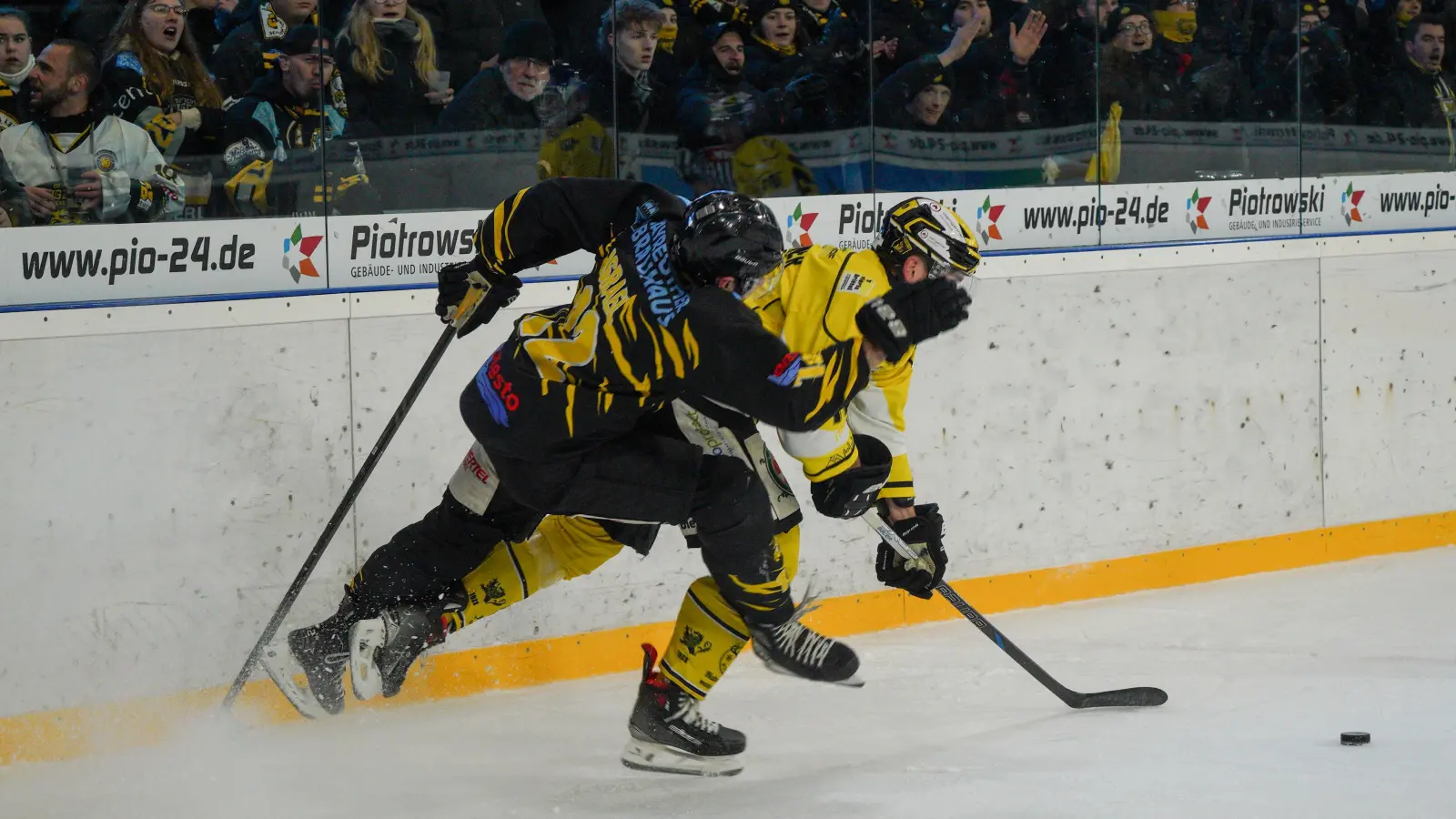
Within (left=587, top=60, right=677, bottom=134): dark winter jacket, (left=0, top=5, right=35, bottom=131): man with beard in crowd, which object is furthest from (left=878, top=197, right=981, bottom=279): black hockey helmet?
(left=0, top=5, right=35, bottom=131): man with beard in crowd

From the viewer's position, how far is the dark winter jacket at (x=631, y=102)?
4.37 meters

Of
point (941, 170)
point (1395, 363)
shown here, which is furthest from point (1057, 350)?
point (1395, 363)

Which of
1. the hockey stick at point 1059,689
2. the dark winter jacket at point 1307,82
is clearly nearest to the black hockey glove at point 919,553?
the hockey stick at point 1059,689

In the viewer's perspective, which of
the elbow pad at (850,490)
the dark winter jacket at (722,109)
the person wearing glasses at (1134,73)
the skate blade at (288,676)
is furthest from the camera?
the person wearing glasses at (1134,73)

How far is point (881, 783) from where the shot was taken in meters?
3.40

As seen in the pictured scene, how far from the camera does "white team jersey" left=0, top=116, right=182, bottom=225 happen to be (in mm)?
3598

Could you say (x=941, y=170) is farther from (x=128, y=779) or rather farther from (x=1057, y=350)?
(x=128, y=779)

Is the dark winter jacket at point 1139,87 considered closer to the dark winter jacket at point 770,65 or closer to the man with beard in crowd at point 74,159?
the dark winter jacket at point 770,65

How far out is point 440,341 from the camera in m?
3.55

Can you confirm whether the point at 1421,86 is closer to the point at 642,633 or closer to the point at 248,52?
the point at 642,633

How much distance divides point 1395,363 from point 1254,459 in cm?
68

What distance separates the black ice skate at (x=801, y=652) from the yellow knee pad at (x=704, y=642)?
50 mm

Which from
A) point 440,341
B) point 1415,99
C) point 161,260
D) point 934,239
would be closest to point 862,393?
point 934,239

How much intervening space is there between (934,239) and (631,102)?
1.36 metres
